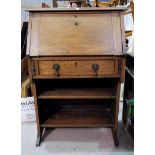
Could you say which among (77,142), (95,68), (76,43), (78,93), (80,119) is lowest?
(77,142)

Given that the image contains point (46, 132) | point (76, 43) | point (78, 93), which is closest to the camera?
point (76, 43)

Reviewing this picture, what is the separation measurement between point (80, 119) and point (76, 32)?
792mm

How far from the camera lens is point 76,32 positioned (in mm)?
1403

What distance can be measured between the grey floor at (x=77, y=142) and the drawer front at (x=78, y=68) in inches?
25.5

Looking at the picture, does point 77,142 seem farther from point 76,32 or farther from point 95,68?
point 76,32

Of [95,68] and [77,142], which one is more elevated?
[95,68]

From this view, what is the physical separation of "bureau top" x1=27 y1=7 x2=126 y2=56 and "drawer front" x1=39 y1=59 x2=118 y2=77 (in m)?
0.07

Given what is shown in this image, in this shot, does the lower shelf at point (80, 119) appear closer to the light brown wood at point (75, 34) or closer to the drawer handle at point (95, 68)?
the drawer handle at point (95, 68)

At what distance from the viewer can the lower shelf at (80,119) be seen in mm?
1657

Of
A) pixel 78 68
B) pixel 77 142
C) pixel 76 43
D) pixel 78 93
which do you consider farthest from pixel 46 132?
pixel 76 43

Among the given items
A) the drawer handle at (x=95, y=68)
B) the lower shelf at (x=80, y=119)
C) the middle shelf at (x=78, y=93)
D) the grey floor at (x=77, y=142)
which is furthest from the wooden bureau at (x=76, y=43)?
the grey floor at (x=77, y=142)

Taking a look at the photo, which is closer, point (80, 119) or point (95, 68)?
point (95, 68)

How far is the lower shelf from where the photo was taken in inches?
65.3
